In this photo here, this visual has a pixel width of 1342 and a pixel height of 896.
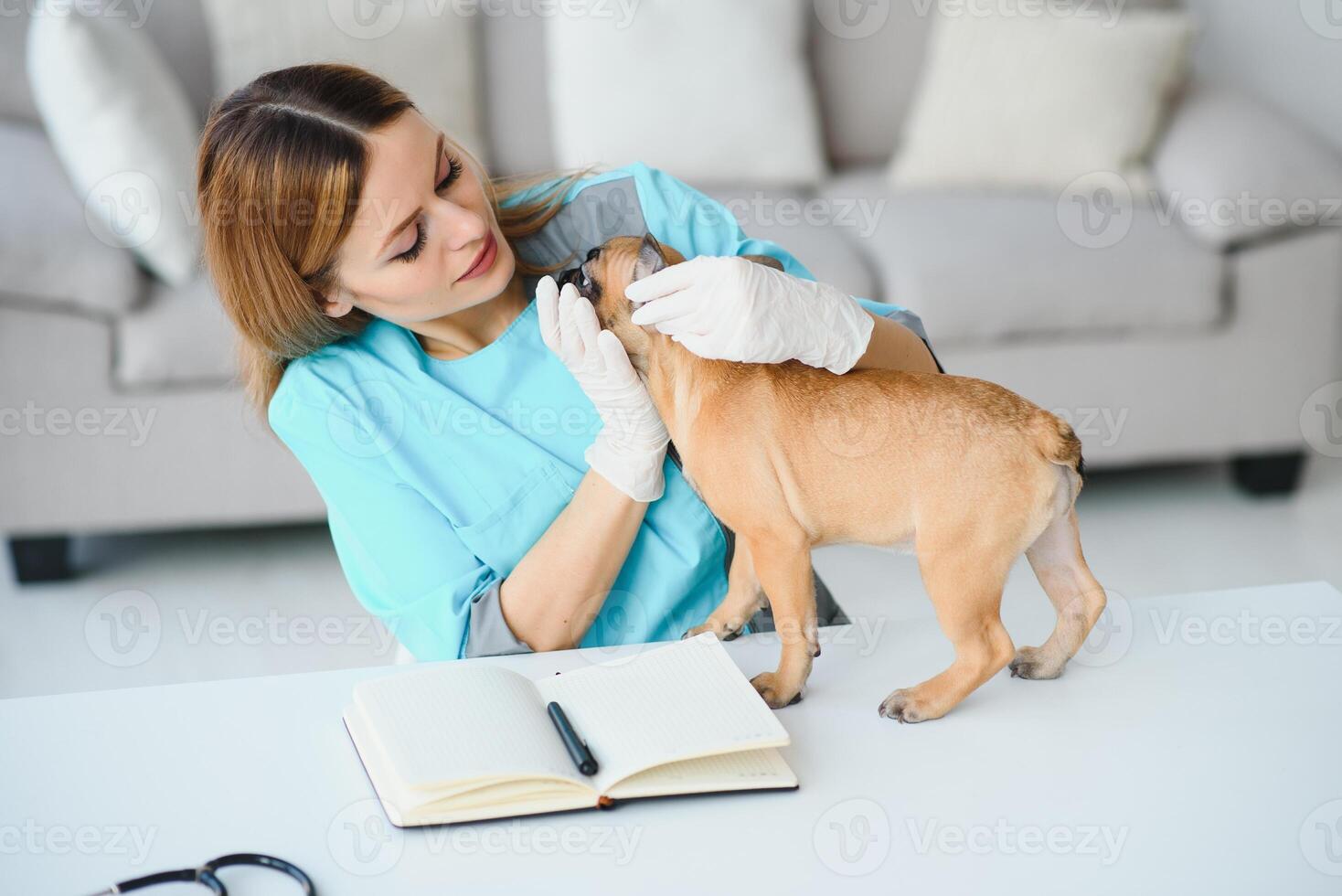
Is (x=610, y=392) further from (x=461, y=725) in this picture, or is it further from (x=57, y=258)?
(x=57, y=258)

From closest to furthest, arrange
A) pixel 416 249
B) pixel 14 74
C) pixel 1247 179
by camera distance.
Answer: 1. pixel 416 249
2. pixel 1247 179
3. pixel 14 74

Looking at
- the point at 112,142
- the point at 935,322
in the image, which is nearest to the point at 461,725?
the point at 935,322

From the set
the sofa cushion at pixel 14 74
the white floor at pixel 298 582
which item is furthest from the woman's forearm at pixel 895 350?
the sofa cushion at pixel 14 74

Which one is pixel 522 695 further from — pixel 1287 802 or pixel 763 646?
pixel 1287 802

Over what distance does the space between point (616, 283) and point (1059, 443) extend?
492mm

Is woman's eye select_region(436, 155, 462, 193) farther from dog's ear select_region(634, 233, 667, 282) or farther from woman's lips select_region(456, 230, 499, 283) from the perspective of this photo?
dog's ear select_region(634, 233, 667, 282)

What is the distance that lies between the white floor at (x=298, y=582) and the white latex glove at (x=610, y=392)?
47.2 inches

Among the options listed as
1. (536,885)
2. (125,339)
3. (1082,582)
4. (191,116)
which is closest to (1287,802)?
(1082,582)

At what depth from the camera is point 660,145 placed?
3.11 metres

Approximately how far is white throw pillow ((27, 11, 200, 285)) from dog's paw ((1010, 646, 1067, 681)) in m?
2.05

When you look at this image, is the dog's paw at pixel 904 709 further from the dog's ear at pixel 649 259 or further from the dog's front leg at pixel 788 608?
the dog's ear at pixel 649 259

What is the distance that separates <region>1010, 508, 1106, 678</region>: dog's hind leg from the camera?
1210 mm

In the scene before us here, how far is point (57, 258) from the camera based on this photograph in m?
2.54

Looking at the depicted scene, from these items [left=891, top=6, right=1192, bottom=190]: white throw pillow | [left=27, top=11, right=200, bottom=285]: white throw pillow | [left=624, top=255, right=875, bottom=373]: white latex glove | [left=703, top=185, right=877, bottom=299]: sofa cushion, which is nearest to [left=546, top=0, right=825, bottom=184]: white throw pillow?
[left=703, top=185, right=877, bottom=299]: sofa cushion
